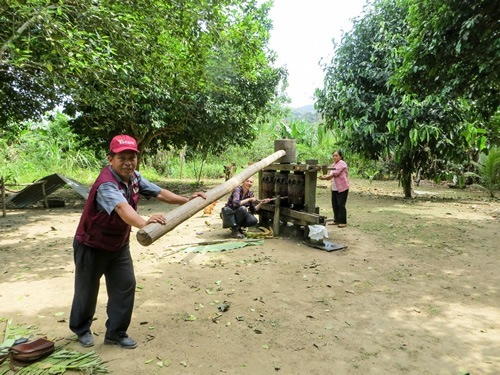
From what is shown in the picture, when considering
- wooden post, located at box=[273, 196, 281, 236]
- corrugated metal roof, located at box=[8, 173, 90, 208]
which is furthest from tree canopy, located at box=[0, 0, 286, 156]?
wooden post, located at box=[273, 196, 281, 236]

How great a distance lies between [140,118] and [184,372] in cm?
1054

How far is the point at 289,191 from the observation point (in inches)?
286

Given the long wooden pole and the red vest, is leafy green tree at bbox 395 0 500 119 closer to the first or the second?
the long wooden pole

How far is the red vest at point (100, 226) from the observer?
9.55ft

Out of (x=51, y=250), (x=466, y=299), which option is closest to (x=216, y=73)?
(x=51, y=250)

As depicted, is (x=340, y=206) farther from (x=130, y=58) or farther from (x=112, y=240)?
(x=112, y=240)

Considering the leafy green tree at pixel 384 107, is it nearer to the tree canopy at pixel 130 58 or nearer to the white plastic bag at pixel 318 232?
the tree canopy at pixel 130 58

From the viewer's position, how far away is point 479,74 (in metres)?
6.98

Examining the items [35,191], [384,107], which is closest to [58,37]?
[35,191]

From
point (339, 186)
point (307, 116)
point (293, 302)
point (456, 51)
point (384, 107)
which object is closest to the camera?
point (293, 302)

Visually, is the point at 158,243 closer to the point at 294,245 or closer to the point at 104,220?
the point at 294,245

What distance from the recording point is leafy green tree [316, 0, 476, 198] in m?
11.3

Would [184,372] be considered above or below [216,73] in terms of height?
below

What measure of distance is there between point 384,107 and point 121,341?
1085 centimetres
